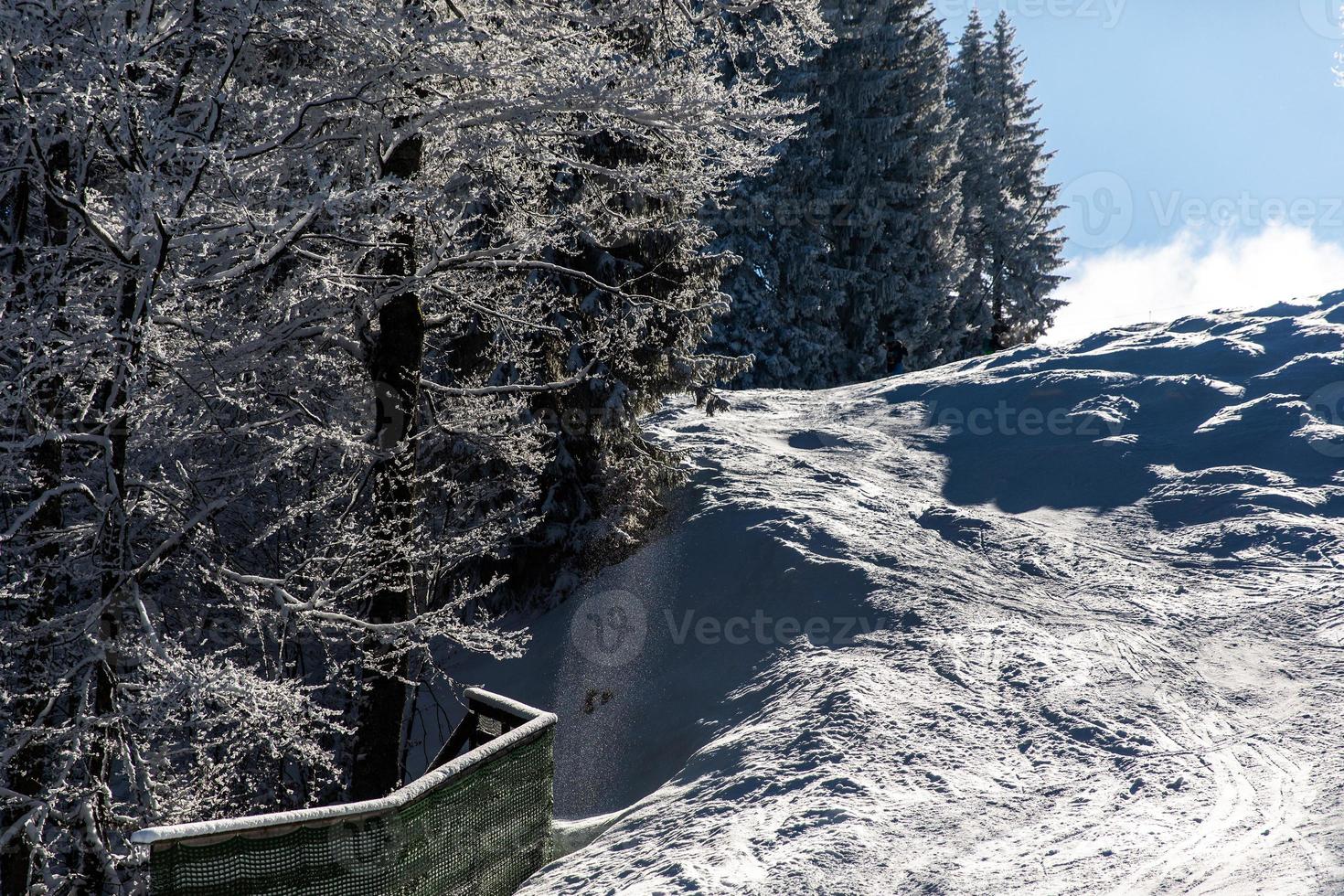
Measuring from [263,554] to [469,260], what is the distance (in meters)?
4.83

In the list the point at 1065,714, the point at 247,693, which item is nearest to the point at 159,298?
the point at 247,693

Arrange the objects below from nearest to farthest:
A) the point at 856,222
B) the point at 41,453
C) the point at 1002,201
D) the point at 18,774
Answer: the point at 41,453 → the point at 18,774 → the point at 856,222 → the point at 1002,201

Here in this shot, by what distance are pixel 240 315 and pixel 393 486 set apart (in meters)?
1.86

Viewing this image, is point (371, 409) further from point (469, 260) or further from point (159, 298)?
point (159, 298)

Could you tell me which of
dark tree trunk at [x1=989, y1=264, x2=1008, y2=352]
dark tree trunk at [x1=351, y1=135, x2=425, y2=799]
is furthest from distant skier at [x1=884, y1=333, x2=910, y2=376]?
dark tree trunk at [x1=351, y1=135, x2=425, y2=799]

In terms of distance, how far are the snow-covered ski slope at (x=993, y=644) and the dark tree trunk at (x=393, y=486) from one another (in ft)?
6.85

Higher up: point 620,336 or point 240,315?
point 620,336

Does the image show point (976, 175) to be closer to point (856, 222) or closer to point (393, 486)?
point (856, 222)

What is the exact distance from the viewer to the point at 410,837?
516 centimetres

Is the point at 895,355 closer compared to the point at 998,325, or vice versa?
the point at 895,355

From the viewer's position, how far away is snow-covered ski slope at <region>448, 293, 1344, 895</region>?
18.2 ft

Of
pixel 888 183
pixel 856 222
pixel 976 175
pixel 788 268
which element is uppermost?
pixel 976 175

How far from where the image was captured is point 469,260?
27.9ft

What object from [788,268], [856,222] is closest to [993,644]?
[788,268]
